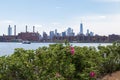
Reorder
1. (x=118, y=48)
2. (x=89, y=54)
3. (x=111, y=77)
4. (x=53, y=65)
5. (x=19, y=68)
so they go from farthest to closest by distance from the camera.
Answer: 1. (x=118, y=48)
2. (x=111, y=77)
3. (x=89, y=54)
4. (x=53, y=65)
5. (x=19, y=68)

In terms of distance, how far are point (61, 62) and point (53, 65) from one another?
690 mm

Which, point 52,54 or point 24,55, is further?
point 52,54

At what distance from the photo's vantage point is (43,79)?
20.4 ft

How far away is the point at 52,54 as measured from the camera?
7035 mm


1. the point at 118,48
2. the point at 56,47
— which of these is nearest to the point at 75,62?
the point at 56,47

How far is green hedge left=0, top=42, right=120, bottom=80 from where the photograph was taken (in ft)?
19.9

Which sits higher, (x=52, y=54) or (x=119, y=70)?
(x=52, y=54)

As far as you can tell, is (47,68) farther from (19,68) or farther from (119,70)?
(119,70)

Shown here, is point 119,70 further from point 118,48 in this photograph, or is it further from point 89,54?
point 89,54

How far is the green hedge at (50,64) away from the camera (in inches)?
238

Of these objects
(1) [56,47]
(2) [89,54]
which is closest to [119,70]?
(2) [89,54]

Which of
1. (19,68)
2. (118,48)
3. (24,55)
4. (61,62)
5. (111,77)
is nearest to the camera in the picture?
(19,68)

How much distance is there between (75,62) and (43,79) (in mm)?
2333

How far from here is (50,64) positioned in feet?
21.9
